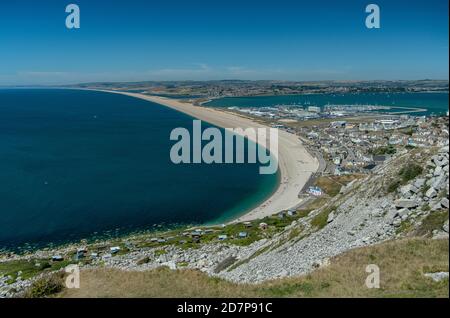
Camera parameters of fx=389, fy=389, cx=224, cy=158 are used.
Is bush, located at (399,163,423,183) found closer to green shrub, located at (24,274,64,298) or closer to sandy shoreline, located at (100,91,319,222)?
green shrub, located at (24,274,64,298)

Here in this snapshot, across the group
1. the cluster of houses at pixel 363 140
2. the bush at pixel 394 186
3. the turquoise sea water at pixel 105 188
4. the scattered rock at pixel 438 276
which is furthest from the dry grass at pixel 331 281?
the cluster of houses at pixel 363 140

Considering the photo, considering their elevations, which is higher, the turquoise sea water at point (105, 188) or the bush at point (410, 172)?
the bush at point (410, 172)

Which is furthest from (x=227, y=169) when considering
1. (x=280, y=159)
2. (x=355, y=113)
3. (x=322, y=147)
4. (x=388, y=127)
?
(x=355, y=113)

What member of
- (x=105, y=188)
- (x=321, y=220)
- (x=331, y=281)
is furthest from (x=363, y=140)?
(x=331, y=281)

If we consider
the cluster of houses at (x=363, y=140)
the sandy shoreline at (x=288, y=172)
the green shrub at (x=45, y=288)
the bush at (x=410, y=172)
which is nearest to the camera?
the green shrub at (x=45, y=288)

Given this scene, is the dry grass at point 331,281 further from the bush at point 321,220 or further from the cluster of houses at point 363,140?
the cluster of houses at point 363,140

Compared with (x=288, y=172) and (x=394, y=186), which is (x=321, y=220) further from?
(x=288, y=172)

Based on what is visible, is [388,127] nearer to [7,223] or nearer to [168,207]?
[168,207]
